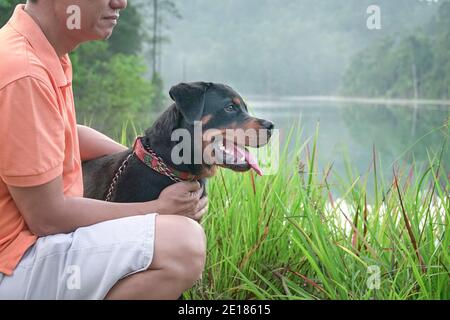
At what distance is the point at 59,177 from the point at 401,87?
126ft

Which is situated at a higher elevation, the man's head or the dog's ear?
the man's head

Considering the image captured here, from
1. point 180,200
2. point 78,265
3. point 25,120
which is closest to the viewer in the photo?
point 25,120

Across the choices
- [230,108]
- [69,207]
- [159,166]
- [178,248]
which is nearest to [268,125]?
[230,108]

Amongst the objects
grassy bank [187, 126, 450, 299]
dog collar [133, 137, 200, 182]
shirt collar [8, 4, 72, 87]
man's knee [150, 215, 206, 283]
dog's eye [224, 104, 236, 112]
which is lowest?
grassy bank [187, 126, 450, 299]

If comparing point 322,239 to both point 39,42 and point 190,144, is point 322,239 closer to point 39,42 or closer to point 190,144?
point 190,144

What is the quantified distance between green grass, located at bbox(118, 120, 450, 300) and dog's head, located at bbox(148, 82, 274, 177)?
336mm

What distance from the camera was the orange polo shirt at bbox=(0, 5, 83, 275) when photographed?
1745 millimetres

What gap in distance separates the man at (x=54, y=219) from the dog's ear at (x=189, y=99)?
48 centimetres

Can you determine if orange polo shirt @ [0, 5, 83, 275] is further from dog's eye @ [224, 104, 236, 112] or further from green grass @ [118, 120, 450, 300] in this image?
green grass @ [118, 120, 450, 300]

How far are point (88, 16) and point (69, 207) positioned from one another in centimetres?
63

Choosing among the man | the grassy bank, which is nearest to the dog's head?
the grassy bank

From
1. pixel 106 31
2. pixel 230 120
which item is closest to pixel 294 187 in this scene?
pixel 230 120

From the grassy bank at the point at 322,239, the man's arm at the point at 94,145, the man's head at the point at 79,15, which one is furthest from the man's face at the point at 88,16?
the grassy bank at the point at 322,239

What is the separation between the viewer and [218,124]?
248cm
